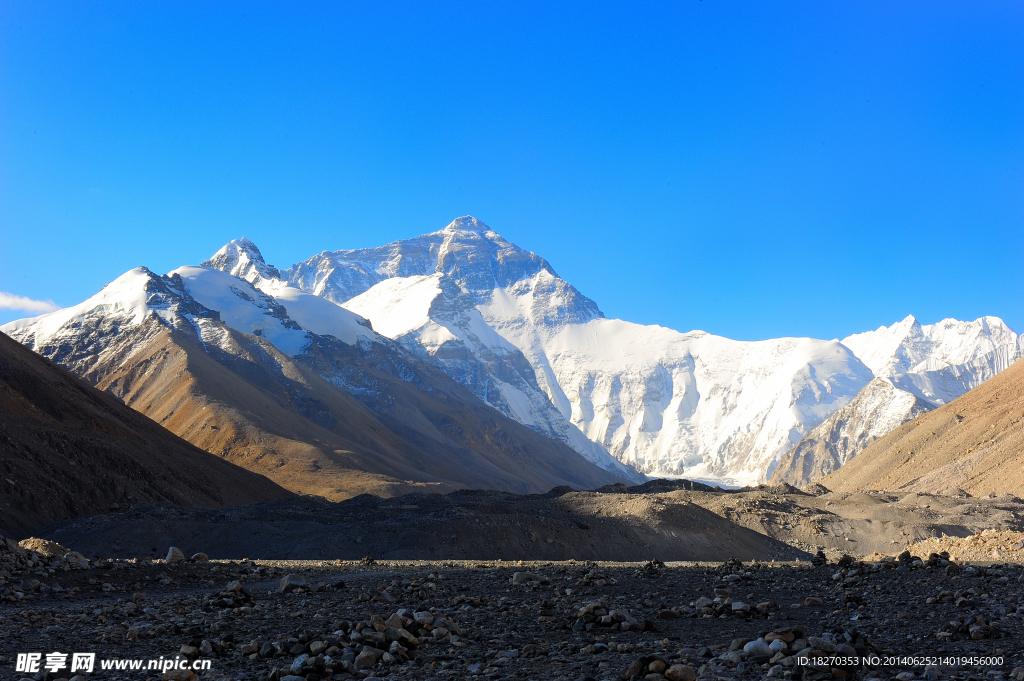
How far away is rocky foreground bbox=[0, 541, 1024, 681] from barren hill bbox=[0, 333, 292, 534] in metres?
35.2

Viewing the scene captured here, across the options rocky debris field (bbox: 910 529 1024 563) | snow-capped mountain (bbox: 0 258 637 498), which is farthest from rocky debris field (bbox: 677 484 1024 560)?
snow-capped mountain (bbox: 0 258 637 498)

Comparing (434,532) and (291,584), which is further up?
(291,584)

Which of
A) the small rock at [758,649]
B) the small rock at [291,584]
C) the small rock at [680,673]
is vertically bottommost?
the small rock at [291,584]

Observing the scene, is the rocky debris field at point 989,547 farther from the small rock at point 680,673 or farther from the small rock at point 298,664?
the small rock at point 298,664

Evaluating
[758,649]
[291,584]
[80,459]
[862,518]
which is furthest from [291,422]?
[758,649]

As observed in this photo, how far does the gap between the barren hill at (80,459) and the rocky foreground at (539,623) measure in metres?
35.2

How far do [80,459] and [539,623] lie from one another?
54219mm

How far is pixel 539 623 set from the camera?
12.1 metres

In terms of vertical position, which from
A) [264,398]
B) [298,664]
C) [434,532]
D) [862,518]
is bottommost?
[434,532]

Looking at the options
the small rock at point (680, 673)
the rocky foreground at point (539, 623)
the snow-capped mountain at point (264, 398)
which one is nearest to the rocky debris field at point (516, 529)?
the rocky foreground at point (539, 623)

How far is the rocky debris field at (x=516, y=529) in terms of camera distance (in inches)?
1385

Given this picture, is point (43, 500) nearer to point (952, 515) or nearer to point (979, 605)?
point (979, 605)

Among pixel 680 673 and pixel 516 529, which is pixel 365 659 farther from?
pixel 516 529

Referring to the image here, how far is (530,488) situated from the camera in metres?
166
